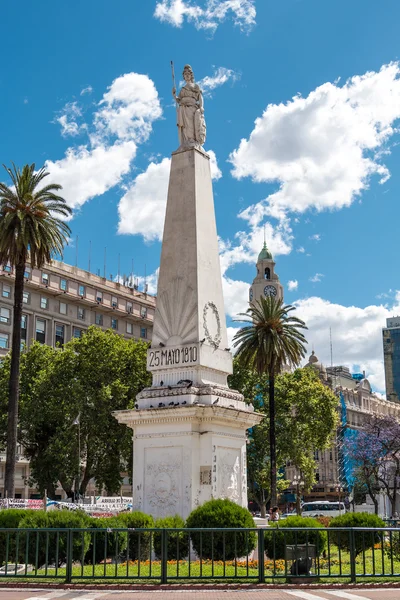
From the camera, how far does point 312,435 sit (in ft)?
174

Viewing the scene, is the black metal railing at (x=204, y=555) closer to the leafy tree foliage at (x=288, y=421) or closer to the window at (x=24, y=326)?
the leafy tree foliage at (x=288, y=421)

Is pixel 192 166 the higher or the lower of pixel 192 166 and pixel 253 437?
the higher

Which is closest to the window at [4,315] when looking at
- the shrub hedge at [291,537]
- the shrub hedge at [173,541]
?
the shrub hedge at [173,541]

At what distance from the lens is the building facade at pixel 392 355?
180 metres

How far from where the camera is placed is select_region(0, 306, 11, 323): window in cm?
6431

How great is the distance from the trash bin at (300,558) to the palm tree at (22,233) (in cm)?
1965

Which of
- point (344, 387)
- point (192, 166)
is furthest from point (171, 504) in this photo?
point (344, 387)

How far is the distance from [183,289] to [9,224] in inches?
512

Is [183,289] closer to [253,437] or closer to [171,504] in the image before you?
[171,504]

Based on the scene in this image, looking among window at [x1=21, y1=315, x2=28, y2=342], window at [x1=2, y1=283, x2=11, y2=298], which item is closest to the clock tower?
window at [x1=21, y1=315, x2=28, y2=342]

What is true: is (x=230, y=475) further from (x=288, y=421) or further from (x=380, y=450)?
(x=380, y=450)

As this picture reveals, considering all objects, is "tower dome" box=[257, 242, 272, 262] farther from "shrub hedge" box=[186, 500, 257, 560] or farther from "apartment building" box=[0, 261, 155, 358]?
"shrub hedge" box=[186, 500, 257, 560]

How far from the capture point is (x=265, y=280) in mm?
131125

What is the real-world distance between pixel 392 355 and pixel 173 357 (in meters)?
167
